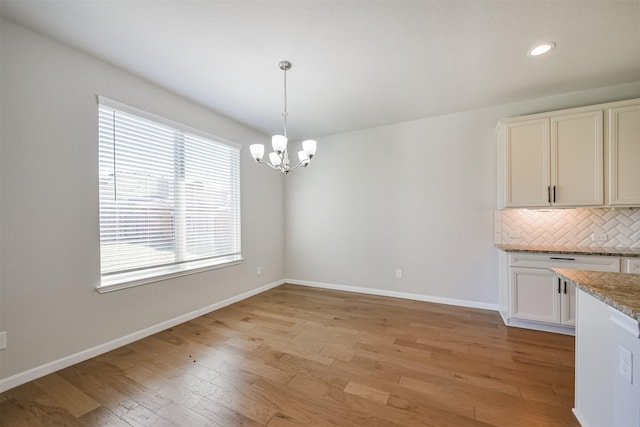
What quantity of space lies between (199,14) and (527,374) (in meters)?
3.75

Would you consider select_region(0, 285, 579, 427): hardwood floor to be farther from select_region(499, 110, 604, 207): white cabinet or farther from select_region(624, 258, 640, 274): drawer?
select_region(499, 110, 604, 207): white cabinet

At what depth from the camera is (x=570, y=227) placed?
299 cm

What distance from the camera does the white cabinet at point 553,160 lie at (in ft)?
8.84

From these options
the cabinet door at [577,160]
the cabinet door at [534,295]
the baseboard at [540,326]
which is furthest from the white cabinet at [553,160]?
the baseboard at [540,326]

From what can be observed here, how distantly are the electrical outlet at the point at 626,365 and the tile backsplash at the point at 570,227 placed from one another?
8.02ft

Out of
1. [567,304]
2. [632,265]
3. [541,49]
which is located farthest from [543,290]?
[541,49]

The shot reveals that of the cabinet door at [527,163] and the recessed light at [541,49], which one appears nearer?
the recessed light at [541,49]

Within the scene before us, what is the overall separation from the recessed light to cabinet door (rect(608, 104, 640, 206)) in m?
1.19

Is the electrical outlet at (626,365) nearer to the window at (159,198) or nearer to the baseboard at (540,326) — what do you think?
the baseboard at (540,326)

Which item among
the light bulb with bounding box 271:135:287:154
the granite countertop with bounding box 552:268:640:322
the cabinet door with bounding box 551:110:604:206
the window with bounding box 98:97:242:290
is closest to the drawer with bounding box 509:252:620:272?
the cabinet door with bounding box 551:110:604:206

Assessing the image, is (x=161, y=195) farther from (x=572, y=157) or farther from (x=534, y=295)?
(x=572, y=157)

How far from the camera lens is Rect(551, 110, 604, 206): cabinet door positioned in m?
2.67

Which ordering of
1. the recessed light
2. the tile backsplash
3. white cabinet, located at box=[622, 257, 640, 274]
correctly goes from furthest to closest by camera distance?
the tile backsplash, white cabinet, located at box=[622, 257, 640, 274], the recessed light

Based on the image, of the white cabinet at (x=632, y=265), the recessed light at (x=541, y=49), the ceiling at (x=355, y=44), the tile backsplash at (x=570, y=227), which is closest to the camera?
the ceiling at (x=355, y=44)
